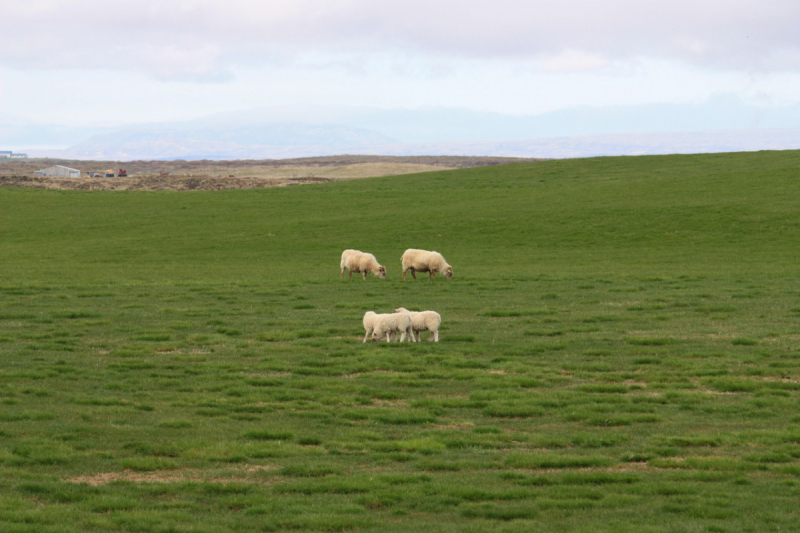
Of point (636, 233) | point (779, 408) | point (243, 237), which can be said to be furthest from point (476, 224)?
point (779, 408)

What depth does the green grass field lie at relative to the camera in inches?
352

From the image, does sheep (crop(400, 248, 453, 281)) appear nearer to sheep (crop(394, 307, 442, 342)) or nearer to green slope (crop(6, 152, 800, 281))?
green slope (crop(6, 152, 800, 281))

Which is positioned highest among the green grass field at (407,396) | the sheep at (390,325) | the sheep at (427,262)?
the sheep at (427,262)

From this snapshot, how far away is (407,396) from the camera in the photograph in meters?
14.6

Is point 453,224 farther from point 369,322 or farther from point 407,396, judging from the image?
point 407,396

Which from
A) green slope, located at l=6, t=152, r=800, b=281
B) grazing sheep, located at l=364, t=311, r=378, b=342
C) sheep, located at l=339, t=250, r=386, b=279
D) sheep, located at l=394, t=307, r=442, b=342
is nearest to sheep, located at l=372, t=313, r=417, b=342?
grazing sheep, located at l=364, t=311, r=378, b=342

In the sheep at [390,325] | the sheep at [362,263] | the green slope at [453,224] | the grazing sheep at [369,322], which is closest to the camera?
the sheep at [390,325]

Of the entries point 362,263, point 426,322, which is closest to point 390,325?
point 426,322

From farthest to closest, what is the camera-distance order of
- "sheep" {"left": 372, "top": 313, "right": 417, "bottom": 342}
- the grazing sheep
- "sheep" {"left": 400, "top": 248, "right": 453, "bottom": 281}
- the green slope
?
the green slope, "sheep" {"left": 400, "top": 248, "right": 453, "bottom": 281}, the grazing sheep, "sheep" {"left": 372, "top": 313, "right": 417, "bottom": 342}

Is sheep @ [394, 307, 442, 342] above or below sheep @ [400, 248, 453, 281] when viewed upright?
below

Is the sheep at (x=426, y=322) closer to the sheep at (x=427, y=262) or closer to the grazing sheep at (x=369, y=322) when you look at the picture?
the grazing sheep at (x=369, y=322)

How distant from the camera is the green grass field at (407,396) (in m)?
8.95

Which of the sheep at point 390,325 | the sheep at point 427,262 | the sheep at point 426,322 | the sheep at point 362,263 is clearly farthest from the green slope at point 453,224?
the sheep at point 390,325

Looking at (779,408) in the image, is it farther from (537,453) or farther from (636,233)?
(636,233)
